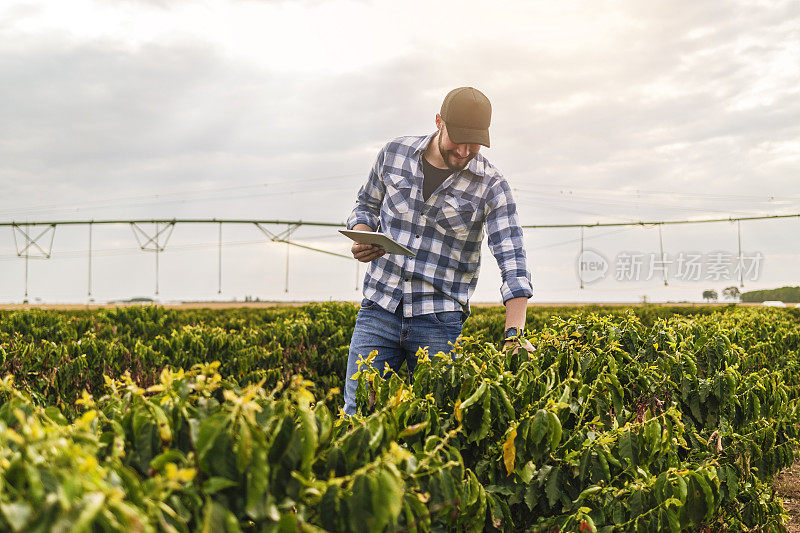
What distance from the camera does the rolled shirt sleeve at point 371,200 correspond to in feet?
15.7

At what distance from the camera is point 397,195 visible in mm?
4613

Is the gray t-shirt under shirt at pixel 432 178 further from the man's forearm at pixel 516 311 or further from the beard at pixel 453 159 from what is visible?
the man's forearm at pixel 516 311

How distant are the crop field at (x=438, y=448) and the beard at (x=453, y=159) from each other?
126cm

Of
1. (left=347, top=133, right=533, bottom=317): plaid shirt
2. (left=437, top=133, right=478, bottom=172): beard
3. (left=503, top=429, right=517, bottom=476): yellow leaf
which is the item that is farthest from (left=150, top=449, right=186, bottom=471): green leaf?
(left=437, top=133, right=478, bottom=172): beard

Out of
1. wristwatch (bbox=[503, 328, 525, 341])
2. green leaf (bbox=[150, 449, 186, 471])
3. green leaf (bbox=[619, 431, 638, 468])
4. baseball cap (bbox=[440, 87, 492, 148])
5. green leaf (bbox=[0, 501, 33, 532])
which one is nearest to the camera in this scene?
green leaf (bbox=[0, 501, 33, 532])

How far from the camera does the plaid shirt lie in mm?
4395

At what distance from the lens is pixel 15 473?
146 cm

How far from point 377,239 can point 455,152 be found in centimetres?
87

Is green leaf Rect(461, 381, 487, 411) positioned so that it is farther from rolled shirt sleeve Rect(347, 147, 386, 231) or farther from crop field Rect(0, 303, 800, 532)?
rolled shirt sleeve Rect(347, 147, 386, 231)

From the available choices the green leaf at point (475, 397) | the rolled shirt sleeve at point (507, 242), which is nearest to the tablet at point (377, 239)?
the rolled shirt sleeve at point (507, 242)

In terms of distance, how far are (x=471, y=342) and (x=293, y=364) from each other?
495 centimetres

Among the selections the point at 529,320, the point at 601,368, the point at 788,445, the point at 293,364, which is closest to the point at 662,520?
the point at 601,368

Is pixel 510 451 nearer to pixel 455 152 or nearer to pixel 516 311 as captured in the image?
pixel 516 311

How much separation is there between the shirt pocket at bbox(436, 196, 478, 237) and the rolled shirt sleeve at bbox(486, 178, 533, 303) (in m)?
0.12
